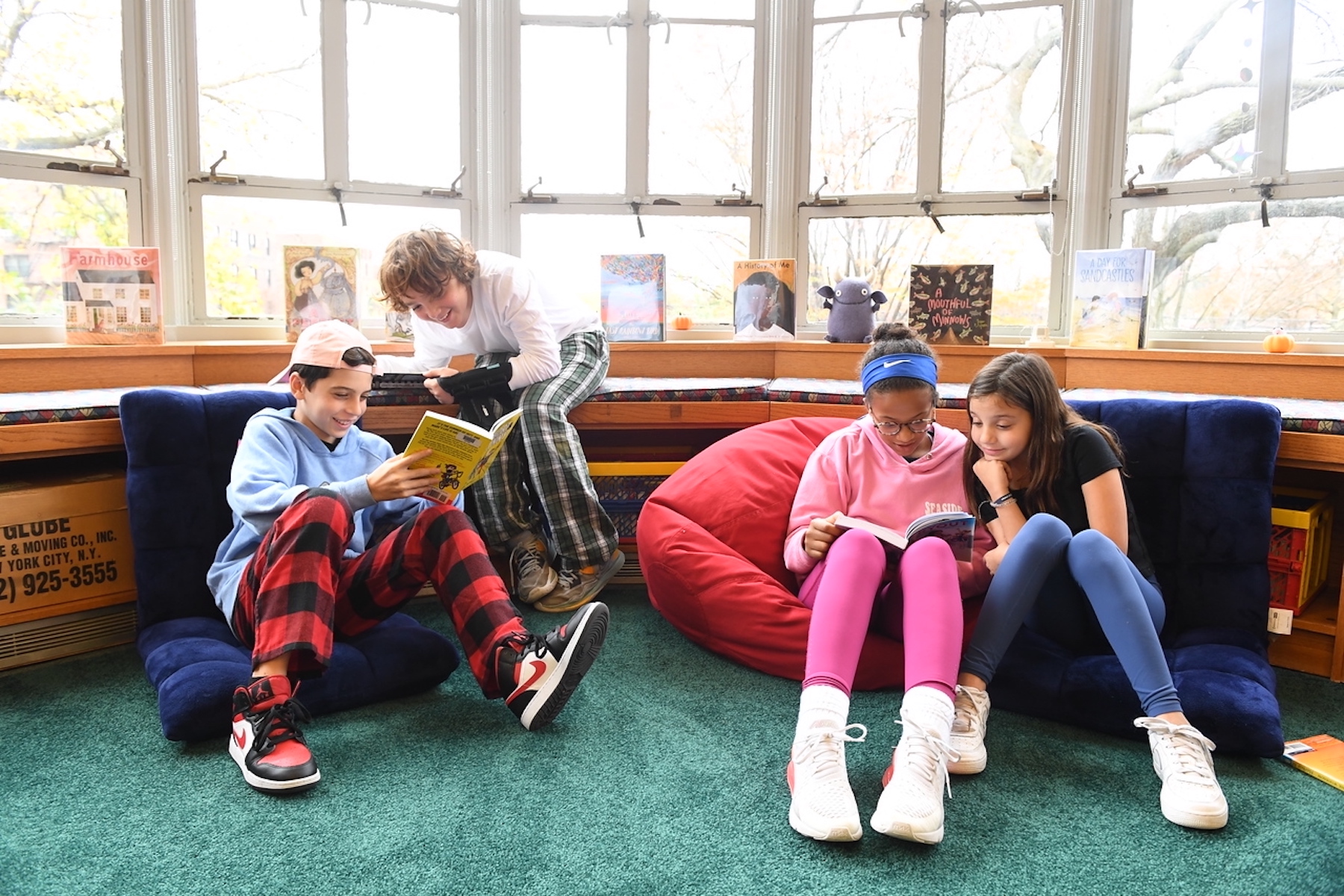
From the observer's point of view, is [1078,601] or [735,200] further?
[735,200]

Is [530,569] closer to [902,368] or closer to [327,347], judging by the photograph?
[327,347]

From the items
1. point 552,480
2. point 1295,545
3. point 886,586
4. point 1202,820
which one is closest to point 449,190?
point 552,480

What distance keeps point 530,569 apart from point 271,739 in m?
1.07

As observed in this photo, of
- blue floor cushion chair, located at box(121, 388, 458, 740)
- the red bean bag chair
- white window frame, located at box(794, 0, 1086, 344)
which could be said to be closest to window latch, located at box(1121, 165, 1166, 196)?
white window frame, located at box(794, 0, 1086, 344)

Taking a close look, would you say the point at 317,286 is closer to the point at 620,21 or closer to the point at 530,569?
the point at 530,569

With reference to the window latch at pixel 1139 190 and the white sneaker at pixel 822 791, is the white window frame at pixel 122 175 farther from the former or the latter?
the window latch at pixel 1139 190

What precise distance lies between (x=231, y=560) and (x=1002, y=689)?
1605mm

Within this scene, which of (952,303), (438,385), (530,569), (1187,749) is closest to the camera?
(1187,749)

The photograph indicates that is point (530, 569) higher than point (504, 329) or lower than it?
lower

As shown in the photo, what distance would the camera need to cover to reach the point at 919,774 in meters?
1.43

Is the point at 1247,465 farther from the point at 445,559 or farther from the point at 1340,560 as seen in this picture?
the point at 445,559

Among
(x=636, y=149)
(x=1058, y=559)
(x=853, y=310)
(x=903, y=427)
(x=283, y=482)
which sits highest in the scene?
(x=636, y=149)

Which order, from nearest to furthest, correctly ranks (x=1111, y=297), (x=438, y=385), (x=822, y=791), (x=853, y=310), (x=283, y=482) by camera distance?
1. (x=822, y=791)
2. (x=283, y=482)
3. (x=438, y=385)
4. (x=1111, y=297)
5. (x=853, y=310)

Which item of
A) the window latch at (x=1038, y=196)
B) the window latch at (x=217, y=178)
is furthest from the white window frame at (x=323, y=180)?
the window latch at (x=1038, y=196)
